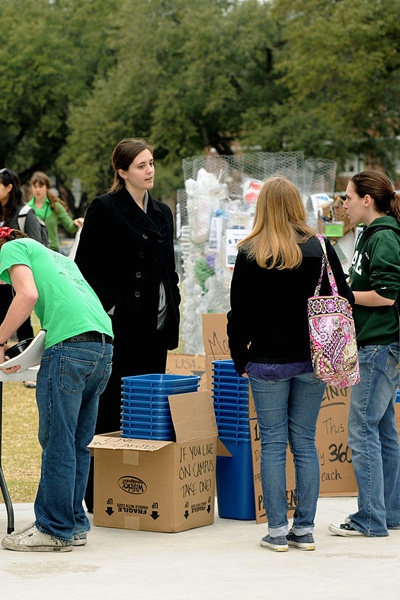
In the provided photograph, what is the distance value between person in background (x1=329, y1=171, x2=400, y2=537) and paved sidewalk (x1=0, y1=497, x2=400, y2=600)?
0.64ft

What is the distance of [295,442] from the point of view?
496cm

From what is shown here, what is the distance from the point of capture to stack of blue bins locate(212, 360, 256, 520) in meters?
5.67

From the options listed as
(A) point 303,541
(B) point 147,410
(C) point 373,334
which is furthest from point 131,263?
(A) point 303,541

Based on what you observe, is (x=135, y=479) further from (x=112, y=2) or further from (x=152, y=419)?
(x=112, y=2)

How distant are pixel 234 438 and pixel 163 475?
0.56 m

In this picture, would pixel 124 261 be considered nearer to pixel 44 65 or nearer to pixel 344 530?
pixel 344 530

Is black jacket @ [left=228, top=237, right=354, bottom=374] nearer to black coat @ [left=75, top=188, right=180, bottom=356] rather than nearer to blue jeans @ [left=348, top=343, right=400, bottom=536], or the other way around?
blue jeans @ [left=348, top=343, right=400, bottom=536]

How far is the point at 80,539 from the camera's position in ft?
16.6

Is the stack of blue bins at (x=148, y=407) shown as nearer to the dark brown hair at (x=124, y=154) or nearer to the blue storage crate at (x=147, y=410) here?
the blue storage crate at (x=147, y=410)

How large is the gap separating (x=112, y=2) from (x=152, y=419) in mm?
51301

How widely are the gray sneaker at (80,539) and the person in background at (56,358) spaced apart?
0.32ft

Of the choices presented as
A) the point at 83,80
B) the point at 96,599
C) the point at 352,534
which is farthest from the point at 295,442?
the point at 83,80

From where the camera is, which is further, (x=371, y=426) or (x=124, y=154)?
(x=124, y=154)

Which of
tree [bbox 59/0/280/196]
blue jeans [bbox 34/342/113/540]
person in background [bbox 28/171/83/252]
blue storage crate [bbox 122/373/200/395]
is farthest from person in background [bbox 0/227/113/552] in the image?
tree [bbox 59/0/280/196]
